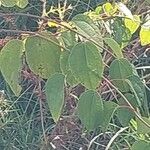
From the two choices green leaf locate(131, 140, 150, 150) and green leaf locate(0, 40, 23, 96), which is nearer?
Answer: green leaf locate(0, 40, 23, 96)

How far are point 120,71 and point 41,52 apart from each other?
0.35ft

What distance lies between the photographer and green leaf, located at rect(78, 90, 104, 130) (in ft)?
1.90

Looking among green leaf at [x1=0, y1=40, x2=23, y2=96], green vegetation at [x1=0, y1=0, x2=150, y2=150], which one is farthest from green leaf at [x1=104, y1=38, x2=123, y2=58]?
green leaf at [x1=0, y1=40, x2=23, y2=96]

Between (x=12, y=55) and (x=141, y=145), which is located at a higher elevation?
(x=12, y=55)

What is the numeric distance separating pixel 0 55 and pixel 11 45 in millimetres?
15

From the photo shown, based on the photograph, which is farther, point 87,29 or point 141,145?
point 141,145

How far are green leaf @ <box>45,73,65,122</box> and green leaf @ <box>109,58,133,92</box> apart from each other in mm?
71

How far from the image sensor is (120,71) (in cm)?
59

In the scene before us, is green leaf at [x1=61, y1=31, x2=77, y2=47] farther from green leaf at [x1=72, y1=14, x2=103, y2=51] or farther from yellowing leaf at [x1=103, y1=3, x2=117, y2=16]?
yellowing leaf at [x1=103, y1=3, x2=117, y2=16]

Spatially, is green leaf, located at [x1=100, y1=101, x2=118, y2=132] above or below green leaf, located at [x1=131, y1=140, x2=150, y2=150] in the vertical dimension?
above

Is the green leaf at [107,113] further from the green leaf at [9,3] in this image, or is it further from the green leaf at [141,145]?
the green leaf at [9,3]

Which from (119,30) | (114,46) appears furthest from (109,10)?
(114,46)

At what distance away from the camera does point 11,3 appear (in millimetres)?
552

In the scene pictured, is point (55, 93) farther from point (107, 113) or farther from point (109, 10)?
point (109, 10)
